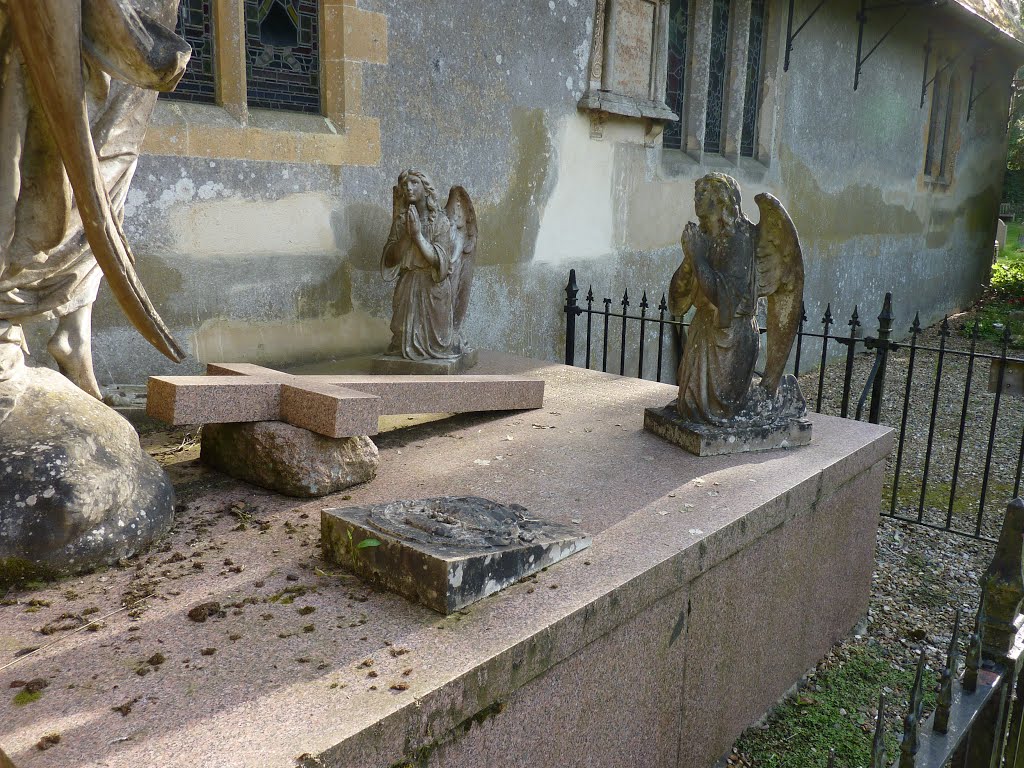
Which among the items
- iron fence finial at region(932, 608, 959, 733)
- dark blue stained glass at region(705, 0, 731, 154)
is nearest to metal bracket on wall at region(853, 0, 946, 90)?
dark blue stained glass at region(705, 0, 731, 154)

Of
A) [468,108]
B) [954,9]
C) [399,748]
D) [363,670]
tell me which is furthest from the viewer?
[954,9]

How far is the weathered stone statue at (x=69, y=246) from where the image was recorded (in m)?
2.41

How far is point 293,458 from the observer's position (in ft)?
10.7

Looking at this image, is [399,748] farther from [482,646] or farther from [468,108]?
[468,108]

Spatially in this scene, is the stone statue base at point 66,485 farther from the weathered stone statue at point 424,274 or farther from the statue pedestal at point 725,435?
the weathered stone statue at point 424,274

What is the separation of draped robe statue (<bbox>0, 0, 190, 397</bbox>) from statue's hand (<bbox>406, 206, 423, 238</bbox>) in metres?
2.16

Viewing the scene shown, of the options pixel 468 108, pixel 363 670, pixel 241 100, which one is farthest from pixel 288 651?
pixel 468 108

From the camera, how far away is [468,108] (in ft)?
21.1

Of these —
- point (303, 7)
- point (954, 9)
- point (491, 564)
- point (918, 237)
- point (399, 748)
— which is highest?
point (954, 9)

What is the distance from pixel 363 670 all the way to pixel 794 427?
272cm

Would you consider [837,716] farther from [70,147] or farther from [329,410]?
[70,147]

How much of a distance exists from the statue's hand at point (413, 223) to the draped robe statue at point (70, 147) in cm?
216

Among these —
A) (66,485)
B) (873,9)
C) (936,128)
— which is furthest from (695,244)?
(936,128)

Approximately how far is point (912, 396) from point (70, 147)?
922cm
